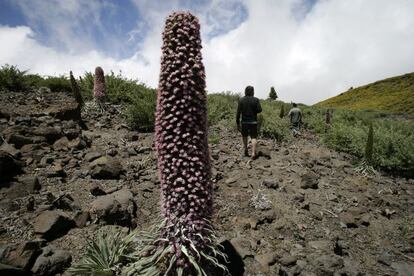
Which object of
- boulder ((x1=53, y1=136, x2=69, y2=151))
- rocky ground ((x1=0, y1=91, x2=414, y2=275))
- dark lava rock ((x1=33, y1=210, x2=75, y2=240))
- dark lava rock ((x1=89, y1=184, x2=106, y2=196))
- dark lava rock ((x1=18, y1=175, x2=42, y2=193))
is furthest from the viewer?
boulder ((x1=53, y1=136, x2=69, y2=151))

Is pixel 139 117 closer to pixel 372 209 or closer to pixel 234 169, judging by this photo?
pixel 234 169

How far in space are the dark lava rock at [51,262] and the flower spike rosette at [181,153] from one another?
3.48 feet

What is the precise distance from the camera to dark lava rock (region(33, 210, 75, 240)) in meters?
4.93

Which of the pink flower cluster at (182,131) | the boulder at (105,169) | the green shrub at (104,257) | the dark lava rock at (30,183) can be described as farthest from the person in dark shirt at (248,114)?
the pink flower cluster at (182,131)

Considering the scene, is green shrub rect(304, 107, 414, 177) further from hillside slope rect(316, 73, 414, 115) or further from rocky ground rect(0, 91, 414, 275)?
hillside slope rect(316, 73, 414, 115)

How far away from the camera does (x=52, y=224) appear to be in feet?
16.3

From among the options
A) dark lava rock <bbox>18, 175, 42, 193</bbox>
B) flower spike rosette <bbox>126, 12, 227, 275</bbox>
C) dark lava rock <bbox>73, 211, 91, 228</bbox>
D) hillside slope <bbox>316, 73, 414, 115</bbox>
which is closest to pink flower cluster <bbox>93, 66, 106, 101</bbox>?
dark lava rock <bbox>18, 175, 42, 193</bbox>

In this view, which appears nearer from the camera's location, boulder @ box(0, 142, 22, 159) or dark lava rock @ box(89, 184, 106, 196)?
dark lava rock @ box(89, 184, 106, 196)

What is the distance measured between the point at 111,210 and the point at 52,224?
83cm

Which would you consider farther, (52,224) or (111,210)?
(111,210)

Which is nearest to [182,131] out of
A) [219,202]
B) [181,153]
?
[181,153]

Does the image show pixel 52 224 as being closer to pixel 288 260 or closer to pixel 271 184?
pixel 288 260

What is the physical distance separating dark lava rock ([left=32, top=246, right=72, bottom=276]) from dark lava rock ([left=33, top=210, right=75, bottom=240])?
35 centimetres

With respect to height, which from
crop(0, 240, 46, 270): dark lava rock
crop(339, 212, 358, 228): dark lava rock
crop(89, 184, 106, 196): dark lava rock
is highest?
crop(89, 184, 106, 196): dark lava rock
